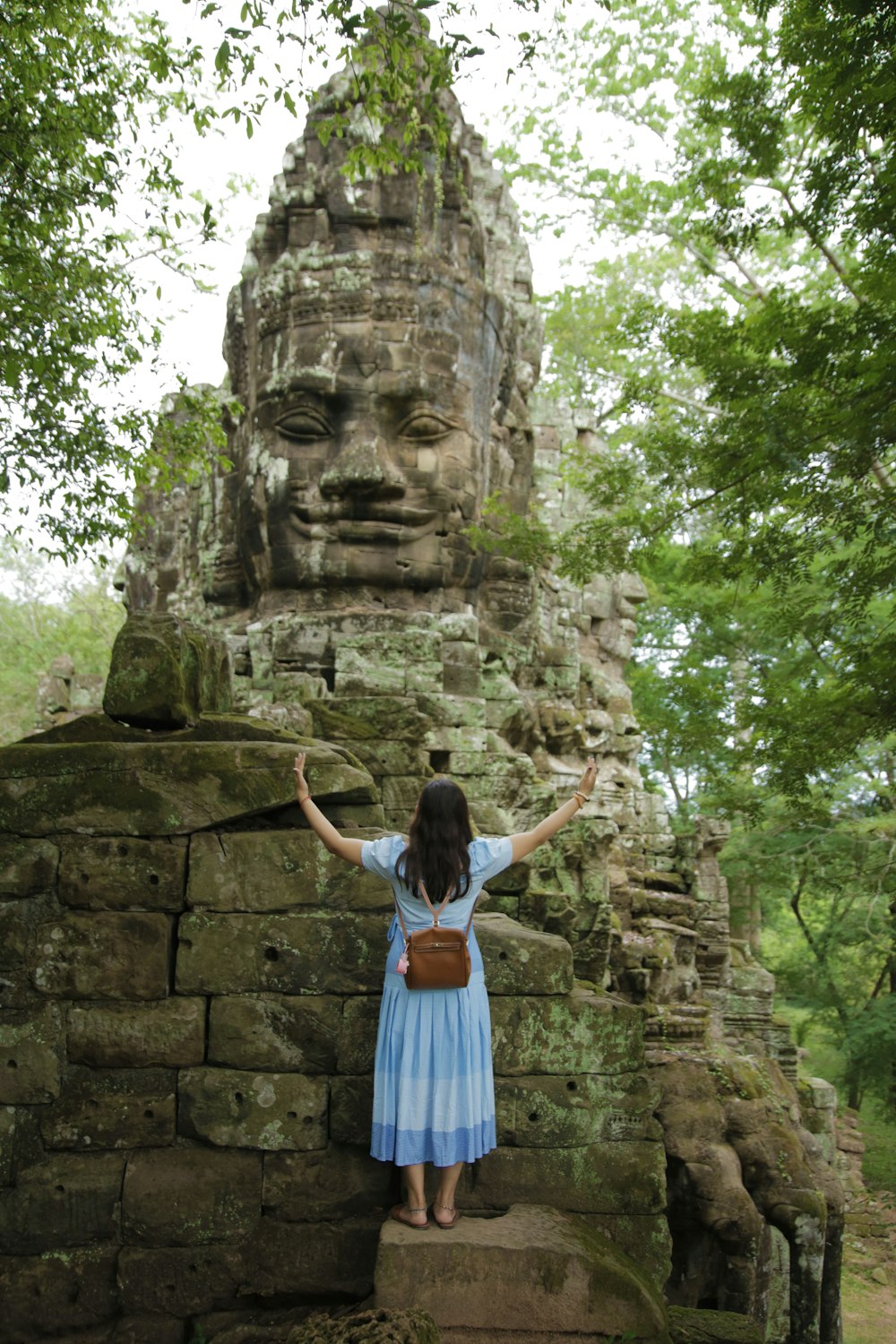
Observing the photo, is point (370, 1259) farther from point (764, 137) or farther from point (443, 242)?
point (443, 242)

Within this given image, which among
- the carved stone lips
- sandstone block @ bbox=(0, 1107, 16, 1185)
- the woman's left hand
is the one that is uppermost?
the carved stone lips

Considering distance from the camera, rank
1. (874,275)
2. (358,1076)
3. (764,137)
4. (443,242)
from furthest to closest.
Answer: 1. (443,242)
2. (764,137)
3. (874,275)
4. (358,1076)

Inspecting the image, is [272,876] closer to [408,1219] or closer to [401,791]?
[408,1219]

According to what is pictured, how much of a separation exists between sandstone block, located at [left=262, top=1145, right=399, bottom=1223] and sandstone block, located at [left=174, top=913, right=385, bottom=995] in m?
0.60

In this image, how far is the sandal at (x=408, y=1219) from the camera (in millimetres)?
3760

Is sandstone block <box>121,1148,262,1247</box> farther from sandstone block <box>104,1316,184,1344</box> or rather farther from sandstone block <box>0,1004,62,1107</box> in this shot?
sandstone block <box>0,1004,62,1107</box>

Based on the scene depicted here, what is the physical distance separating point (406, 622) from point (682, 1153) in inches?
231

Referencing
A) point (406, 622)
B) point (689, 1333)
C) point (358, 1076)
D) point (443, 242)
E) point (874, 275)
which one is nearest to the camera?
point (689, 1333)

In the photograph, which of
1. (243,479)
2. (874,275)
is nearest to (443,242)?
(243,479)

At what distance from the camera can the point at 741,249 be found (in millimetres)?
8102

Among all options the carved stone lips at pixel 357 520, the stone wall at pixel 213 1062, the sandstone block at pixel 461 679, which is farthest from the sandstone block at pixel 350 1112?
the carved stone lips at pixel 357 520

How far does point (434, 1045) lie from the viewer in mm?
3830

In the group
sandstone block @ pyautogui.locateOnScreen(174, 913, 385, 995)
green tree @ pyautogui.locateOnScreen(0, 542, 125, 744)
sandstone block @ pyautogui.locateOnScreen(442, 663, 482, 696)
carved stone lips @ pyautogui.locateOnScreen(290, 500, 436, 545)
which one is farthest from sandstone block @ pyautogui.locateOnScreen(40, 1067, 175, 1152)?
green tree @ pyautogui.locateOnScreen(0, 542, 125, 744)

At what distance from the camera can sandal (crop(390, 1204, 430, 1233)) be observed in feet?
12.3
